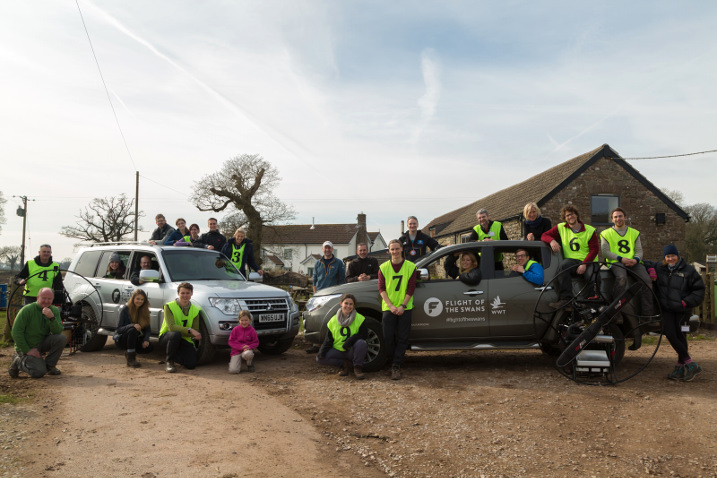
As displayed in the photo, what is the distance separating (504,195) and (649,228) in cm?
959

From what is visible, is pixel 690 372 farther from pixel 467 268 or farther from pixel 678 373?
pixel 467 268

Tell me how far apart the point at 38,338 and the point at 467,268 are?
6031 millimetres

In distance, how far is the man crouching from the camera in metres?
7.04

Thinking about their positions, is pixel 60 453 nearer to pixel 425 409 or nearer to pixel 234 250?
pixel 425 409

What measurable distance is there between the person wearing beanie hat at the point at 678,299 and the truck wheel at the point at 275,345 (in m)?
5.63

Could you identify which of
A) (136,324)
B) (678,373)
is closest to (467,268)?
(678,373)

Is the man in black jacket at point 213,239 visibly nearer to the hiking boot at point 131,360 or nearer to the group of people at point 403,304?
the group of people at point 403,304

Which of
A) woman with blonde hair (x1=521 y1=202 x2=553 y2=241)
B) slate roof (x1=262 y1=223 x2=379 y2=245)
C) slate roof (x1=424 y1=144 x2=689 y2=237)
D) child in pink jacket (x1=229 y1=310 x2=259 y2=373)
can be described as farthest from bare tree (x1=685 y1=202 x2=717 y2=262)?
child in pink jacket (x1=229 y1=310 x2=259 y2=373)

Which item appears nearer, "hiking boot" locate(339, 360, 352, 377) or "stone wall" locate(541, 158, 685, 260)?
"hiking boot" locate(339, 360, 352, 377)

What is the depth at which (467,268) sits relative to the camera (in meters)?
7.58

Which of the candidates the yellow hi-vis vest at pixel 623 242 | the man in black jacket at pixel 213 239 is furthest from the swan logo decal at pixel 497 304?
the man in black jacket at pixel 213 239

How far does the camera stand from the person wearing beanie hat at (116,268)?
→ 9648 millimetres

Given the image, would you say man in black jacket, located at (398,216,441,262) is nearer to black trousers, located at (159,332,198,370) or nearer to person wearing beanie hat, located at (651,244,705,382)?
person wearing beanie hat, located at (651,244,705,382)

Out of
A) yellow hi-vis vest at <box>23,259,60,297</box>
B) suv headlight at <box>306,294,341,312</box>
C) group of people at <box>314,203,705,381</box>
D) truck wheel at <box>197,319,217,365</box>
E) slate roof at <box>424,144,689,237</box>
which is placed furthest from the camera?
slate roof at <box>424,144,689,237</box>
